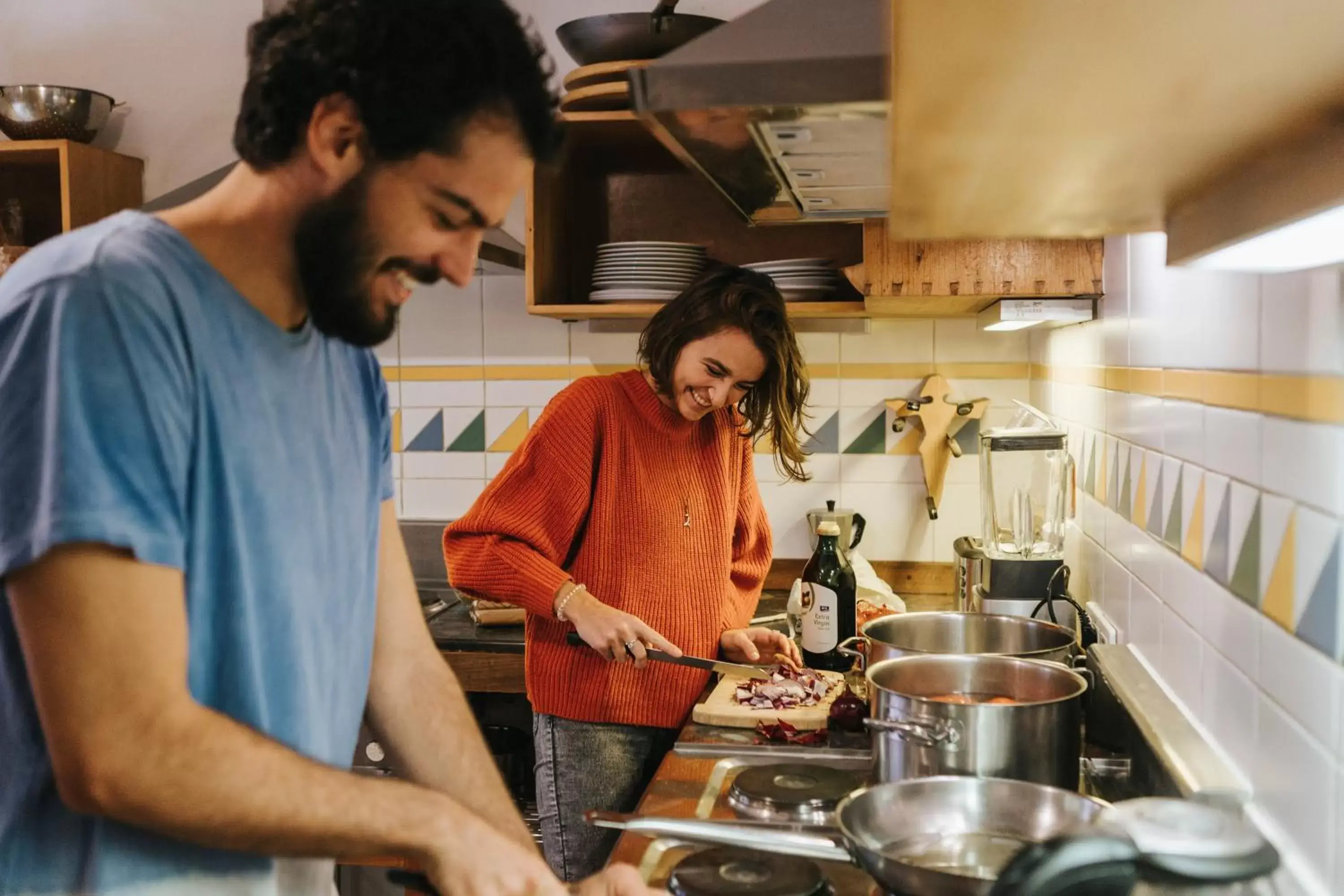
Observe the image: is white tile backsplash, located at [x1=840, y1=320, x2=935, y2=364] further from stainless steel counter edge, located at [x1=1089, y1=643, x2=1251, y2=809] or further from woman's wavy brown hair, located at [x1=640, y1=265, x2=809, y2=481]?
stainless steel counter edge, located at [x1=1089, y1=643, x2=1251, y2=809]

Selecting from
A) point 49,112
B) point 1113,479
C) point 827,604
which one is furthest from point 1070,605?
point 49,112

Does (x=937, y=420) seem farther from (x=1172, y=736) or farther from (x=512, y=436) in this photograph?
(x=1172, y=736)

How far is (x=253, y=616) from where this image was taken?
1075 millimetres

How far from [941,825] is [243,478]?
0.79 metres

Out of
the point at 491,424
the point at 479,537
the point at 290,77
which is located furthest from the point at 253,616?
the point at 491,424

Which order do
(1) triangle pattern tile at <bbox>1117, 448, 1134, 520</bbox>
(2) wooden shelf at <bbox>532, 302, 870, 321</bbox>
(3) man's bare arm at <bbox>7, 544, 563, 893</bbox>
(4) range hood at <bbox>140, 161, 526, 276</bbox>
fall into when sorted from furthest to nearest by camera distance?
1. (2) wooden shelf at <bbox>532, 302, 870, 321</bbox>
2. (4) range hood at <bbox>140, 161, 526, 276</bbox>
3. (1) triangle pattern tile at <bbox>1117, 448, 1134, 520</bbox>
4. (3) man's bare arm at <bbox>7, 544, 563, 893</bbox>

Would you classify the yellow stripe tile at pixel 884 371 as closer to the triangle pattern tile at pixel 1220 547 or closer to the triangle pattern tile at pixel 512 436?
the triangle pattern tile at pixel 512 436

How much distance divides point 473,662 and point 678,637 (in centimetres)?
69

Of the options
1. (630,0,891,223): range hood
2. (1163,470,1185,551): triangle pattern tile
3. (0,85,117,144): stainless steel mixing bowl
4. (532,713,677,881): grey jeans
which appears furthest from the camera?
(0,85,117,144): stainless steel mixing bowl

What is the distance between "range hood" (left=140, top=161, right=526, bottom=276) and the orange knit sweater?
0.57m

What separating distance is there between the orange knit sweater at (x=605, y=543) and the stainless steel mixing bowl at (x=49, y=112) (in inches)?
68.7

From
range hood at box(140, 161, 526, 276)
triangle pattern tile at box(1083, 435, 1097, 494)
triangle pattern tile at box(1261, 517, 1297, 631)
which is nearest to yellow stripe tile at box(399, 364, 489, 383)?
range hood at box(140, 161, 526, 276)

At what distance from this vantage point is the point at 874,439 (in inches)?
126

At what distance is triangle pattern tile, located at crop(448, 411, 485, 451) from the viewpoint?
336cm
